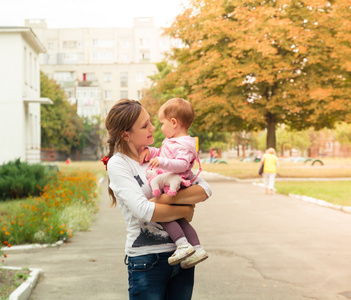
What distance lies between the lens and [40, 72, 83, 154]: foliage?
234 ft

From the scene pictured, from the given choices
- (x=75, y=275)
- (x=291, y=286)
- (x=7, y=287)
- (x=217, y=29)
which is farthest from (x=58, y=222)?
(x=217, y=29)

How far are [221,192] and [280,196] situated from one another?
3.16m

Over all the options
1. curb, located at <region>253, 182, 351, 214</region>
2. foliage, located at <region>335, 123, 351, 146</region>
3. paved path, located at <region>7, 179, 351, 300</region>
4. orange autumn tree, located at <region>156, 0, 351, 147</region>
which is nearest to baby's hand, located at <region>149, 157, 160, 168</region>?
paved path, located at <region>7, 179, 351, 300</region>

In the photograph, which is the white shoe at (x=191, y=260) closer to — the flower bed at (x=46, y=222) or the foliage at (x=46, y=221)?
the flower bed at (x=46, y=222)

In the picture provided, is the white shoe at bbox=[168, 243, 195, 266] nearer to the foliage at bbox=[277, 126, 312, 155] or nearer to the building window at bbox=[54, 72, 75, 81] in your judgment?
the foliage at bbox=[277, 126, 312, 155]

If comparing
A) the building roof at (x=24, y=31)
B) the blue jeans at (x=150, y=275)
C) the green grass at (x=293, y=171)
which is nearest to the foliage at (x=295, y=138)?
the green grass at (x=293, y=171)

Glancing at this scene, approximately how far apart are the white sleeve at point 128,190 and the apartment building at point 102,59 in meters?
109

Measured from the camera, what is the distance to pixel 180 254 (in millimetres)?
3070

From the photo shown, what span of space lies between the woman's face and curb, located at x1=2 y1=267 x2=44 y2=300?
3.70 metres

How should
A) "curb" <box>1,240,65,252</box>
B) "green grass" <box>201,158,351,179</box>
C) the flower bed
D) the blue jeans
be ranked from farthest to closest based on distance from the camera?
"green grass" <box>201,158,351,179</box>, the flower bed, "curb" <box>1,240,65,252</box>, the blue jeans

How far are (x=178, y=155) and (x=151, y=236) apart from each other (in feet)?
1.49

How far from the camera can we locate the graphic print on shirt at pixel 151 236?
3.15 meters

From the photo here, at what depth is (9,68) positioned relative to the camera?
3228cm

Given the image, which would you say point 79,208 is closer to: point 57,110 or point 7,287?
point 7,287
